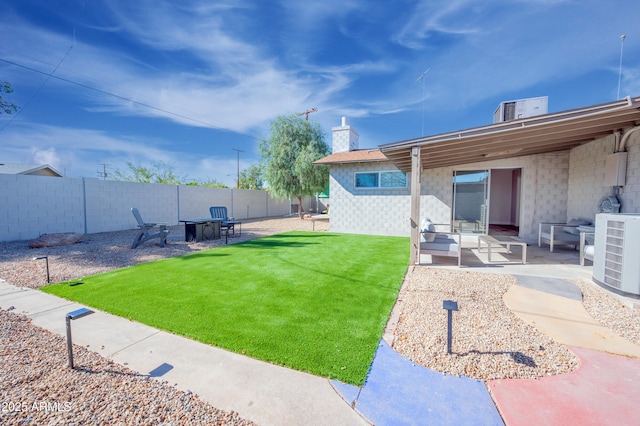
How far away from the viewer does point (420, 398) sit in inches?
78.0

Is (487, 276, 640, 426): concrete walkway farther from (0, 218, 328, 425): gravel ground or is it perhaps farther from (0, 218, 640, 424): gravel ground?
(0, 218, 328, 425): gravel ground

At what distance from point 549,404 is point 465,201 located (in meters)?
8.98

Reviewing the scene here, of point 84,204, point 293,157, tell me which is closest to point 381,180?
point 293,157

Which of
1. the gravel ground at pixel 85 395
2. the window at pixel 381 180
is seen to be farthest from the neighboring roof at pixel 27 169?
the gravel ground at pixel 85 395

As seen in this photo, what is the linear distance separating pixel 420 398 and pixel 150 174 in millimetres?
30582

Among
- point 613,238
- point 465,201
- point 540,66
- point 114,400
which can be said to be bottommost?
point 114,400

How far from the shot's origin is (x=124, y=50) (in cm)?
1153

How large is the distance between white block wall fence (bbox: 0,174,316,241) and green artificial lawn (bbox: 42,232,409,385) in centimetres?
664

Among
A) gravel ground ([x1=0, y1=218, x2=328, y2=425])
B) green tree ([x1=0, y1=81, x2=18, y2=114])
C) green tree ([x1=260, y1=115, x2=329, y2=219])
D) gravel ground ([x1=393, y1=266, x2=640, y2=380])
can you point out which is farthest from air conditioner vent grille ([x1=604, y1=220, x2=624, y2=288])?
green tree ([x1=0, y1=81, x2=18, y2=114])

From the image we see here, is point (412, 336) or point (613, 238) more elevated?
point (613, 238)

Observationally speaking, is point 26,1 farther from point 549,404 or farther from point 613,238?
point 613,238

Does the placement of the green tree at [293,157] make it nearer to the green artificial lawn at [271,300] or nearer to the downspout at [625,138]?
the green artificial lawn at [271,300]

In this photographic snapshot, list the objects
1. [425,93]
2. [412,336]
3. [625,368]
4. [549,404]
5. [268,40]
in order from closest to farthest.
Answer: [549,404] → [625,368] → [412,336] → [425,93] → [268,40]

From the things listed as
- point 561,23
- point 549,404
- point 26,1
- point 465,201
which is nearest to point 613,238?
point 549,404
